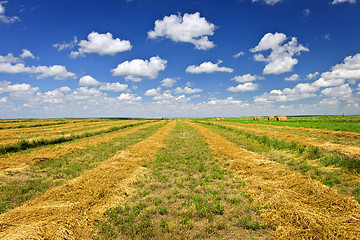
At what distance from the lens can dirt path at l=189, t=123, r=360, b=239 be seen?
4.55 metres

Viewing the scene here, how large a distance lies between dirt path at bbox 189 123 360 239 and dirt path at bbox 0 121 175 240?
224 inches

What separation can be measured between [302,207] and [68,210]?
803 cm

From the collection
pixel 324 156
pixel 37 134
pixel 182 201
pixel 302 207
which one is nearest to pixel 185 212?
pixel 182 201

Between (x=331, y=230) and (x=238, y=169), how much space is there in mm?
5816

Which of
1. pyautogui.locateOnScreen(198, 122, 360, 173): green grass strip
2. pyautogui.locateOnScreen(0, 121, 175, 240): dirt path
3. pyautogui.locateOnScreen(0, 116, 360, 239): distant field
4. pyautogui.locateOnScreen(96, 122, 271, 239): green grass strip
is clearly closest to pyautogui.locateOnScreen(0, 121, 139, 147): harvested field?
pyautogui.locateOnScreen(0, 116, 360, 239): distant field

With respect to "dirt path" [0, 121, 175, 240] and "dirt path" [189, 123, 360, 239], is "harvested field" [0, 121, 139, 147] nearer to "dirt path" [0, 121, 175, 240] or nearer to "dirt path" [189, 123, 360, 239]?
"dirt path" [0, 121, 175, 240]

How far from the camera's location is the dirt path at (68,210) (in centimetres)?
461

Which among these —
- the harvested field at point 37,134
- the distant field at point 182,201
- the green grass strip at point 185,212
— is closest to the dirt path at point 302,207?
the distant field at point 182,201

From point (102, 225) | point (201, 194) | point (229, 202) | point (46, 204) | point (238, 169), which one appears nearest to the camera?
point (102, 225)

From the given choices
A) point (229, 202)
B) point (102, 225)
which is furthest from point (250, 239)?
point (102, 225)

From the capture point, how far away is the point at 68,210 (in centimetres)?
568

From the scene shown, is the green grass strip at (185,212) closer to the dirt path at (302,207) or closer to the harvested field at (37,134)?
the dirt path at (302,207)

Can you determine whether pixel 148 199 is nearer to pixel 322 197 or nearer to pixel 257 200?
pixel 257 200

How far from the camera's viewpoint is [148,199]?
6.88 metres
